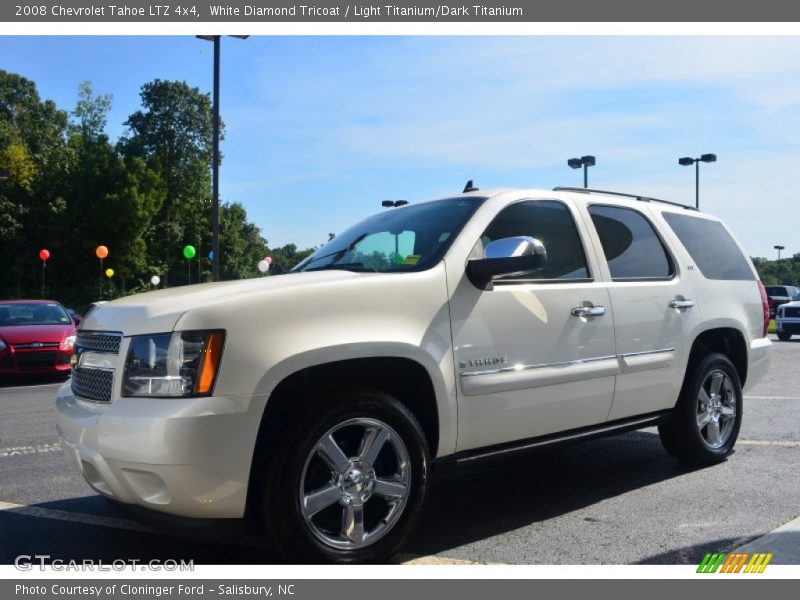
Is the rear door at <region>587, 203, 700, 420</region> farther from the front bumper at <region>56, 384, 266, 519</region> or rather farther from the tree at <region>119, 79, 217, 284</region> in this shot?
the tree at <region>119, 79, 217, 284</region>

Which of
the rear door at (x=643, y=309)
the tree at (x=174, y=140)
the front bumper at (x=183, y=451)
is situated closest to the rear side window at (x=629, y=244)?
the rear door at (x=643, y=309)

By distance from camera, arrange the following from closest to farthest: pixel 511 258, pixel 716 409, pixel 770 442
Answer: pixel 511 258, pixel 716 409, pixel 770 442

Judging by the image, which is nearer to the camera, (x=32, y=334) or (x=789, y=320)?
(x=32, y=334)

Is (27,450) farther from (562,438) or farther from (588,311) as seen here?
(588,311)

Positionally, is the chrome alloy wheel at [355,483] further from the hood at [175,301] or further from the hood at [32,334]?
the hood at [32,334]

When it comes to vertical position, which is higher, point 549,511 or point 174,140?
point 174,140

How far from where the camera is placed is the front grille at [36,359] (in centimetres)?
1150

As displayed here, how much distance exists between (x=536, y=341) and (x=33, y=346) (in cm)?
1012

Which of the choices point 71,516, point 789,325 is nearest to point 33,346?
point 71,516

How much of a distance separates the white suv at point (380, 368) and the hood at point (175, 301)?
14mm

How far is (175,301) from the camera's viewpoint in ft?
10.7

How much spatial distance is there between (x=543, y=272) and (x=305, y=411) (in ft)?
5.75

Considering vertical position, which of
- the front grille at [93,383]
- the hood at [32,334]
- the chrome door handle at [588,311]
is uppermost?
the chrome door handle at [588,311]
